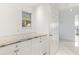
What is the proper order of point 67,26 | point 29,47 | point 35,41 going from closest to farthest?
point 29,47 → point 35,41 → point 67,26

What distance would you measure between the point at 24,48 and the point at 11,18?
583 mm

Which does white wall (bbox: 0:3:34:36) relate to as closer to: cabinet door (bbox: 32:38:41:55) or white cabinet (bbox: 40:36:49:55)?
cabinet door (bbox: 32:38:41:55)

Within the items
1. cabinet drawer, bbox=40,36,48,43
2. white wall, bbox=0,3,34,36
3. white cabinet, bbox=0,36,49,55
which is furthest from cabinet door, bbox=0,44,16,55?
cabinet drawer, bbox=40,36,48,43

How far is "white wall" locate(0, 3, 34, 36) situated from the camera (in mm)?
1652

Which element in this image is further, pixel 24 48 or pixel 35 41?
pixel 35 41

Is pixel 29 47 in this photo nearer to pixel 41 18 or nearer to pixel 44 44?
pixel 44 44

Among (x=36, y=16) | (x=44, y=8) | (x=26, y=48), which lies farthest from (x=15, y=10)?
(x=26, y=48)

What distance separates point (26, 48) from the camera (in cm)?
164

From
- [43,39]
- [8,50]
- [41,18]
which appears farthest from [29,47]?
[41,18]

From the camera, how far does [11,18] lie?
5.86ft

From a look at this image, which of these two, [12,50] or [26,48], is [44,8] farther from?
[12,50]

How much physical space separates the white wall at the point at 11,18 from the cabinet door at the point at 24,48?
0.29 metres
